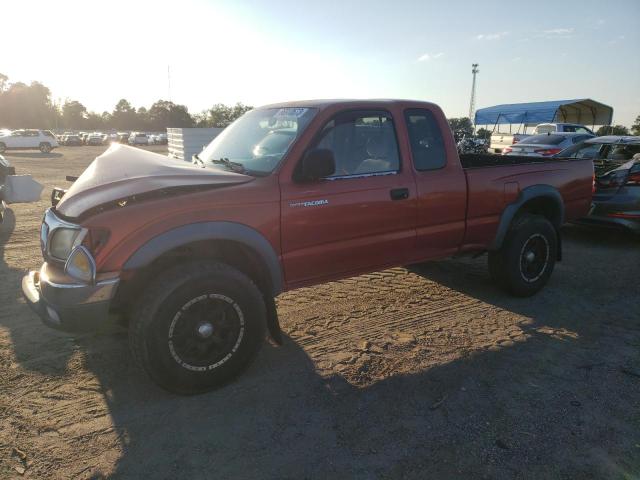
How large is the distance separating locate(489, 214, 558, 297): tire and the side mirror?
7.86 ft

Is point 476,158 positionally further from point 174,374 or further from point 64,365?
point 64,365

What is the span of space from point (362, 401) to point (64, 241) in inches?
85.9

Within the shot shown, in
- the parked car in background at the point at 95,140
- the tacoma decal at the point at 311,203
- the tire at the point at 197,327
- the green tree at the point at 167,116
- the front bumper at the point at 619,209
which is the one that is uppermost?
the green tree at the point at 167,116

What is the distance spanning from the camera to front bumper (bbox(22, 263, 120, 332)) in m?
2.67

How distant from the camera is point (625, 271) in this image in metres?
5.74

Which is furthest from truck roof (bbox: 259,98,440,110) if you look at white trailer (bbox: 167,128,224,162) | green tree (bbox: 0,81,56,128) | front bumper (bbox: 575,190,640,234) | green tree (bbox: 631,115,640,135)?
green tree (bbox: 0,81,56,128)

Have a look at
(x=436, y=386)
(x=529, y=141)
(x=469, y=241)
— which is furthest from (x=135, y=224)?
(x=529, y=141)

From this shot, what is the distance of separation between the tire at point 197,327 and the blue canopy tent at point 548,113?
3027cm

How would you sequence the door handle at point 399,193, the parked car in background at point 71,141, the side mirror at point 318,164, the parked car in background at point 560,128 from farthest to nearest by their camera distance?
the parked car in background at point 71,141 < the parked car in background at point 560,128 < the door handle at point 399,193 < the side mirror at point 318,164

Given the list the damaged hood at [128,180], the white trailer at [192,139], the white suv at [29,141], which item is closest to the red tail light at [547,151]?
the white trailer at [192,139]

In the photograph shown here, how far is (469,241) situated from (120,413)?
3.30 m

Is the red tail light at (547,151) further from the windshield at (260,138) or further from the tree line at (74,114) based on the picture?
the tree line at (74,114)

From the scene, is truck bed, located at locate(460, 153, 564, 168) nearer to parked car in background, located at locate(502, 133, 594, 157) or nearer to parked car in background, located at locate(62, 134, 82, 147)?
parked car in background, located at locate(502, 133, 594, 157)

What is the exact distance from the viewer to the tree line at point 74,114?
8356 cm
